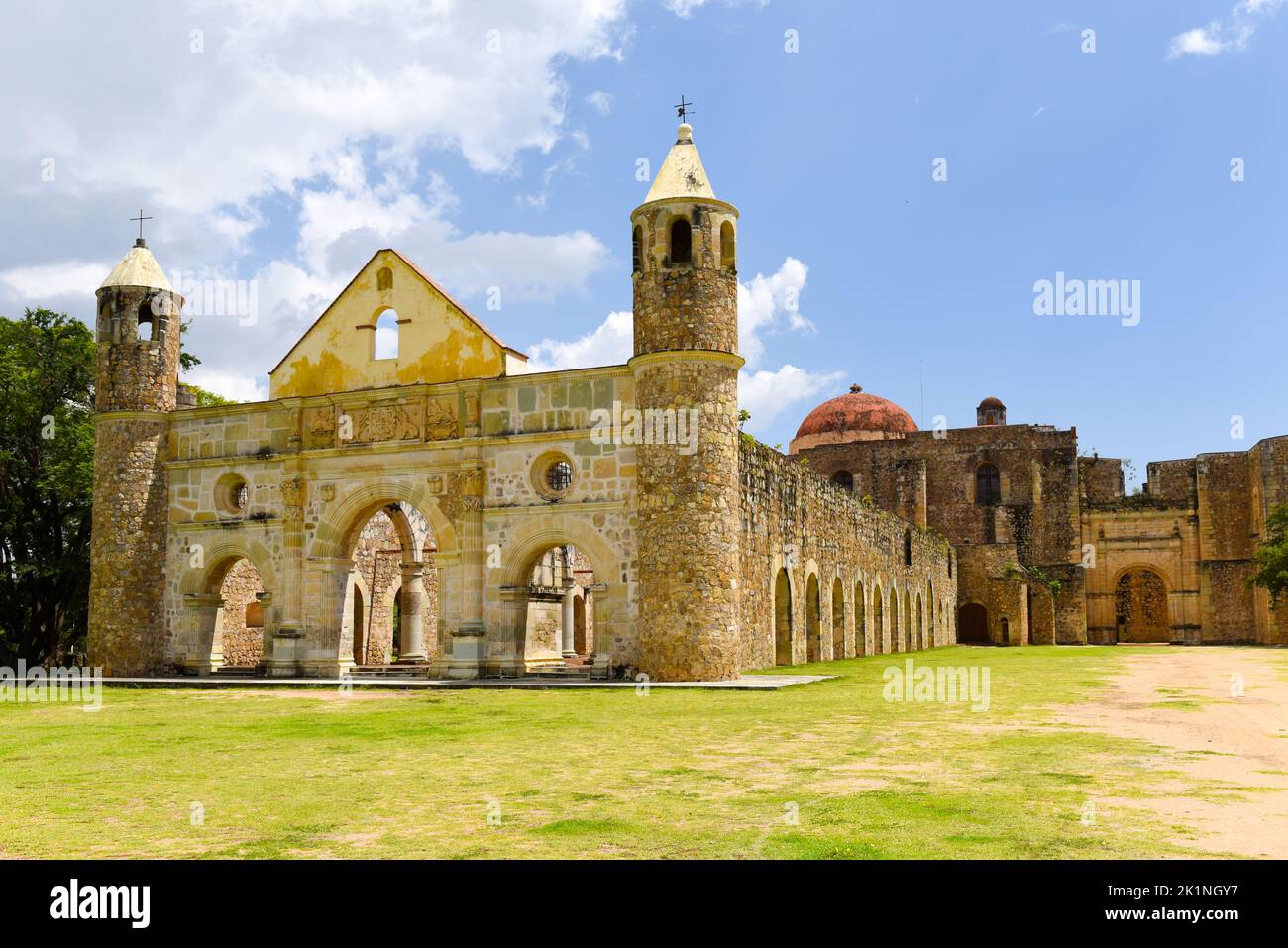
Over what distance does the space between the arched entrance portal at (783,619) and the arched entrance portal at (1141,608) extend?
36924 mm

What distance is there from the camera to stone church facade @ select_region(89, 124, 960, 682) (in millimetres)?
19422

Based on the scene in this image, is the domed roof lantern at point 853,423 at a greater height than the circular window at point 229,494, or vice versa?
the domed roof lantern at point 853,423

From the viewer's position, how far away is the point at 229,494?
23.5 m

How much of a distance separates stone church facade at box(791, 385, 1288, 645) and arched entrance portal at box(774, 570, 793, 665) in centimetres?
2803

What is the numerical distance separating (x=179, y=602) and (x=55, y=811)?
1737 cm

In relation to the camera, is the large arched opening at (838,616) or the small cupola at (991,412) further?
the small cupola at (991,412)

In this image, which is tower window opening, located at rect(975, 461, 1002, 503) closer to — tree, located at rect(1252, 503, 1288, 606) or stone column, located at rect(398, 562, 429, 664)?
tree, located at rect(1252, 503, 1288, 606)

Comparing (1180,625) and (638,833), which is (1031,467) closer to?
(1180,625)

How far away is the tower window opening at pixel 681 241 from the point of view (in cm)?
1981

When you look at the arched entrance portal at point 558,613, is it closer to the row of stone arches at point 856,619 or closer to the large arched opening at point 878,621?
the row of stone arches at point 856,619

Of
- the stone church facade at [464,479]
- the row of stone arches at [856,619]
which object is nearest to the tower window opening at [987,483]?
the row of stone arches at [856,619]

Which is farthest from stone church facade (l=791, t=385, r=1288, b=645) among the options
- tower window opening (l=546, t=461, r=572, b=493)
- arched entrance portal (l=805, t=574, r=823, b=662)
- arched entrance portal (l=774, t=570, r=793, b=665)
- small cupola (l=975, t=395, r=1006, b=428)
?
tower window opening (l=546, t=461, r=572, b=493)

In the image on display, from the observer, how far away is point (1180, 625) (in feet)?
168

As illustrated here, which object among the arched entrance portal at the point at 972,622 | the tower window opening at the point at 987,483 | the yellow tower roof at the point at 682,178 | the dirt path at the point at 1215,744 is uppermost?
the yellow tower roof at the point at 682,178
